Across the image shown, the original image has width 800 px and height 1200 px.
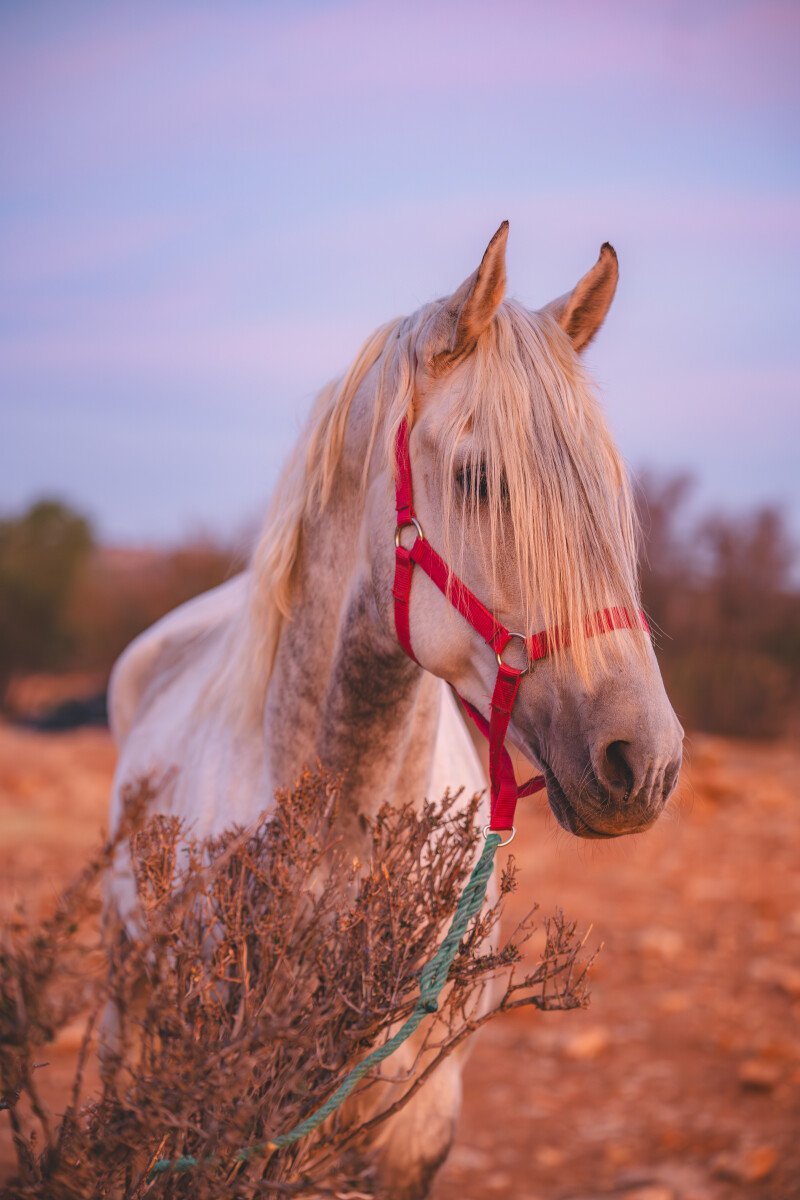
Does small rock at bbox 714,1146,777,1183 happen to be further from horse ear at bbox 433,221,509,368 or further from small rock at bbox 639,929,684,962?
horse ear at bbox 433,221,509,368

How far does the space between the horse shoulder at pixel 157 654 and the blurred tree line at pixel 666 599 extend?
5856 mm

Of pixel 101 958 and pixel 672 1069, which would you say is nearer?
pixel 101 958

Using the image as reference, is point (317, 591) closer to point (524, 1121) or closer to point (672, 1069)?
point (524, 1121)

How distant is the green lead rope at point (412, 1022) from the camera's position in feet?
4.29

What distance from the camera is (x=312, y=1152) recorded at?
1478mm

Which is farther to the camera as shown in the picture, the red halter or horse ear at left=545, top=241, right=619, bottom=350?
horse ear at left=545, top=241, right=619, bottom=350

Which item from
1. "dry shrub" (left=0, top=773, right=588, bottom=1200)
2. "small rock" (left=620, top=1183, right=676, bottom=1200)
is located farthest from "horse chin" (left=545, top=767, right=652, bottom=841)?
"small rock" (left=620, top=1183, right=676, bottom=1200)

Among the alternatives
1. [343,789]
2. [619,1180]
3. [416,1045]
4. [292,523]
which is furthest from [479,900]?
[619,1180]

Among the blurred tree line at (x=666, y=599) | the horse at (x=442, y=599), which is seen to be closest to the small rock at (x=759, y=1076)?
the horse at (x=442, y=599)

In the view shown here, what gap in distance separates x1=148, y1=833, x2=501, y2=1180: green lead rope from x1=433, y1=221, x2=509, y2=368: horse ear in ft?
2.94

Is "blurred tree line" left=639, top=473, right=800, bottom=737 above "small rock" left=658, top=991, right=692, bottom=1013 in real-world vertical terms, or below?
above

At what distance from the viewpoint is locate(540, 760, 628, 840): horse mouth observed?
142cm

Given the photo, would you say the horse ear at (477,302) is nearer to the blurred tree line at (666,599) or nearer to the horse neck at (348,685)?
the horse neck at (348,685)

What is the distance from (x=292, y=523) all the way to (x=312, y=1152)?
116 centimetres
